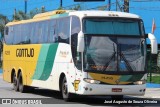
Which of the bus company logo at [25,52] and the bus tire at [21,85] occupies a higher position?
the bus company logo at [25,52]

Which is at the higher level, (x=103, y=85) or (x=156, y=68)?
(x=103, y=85)

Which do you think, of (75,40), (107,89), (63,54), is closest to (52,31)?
(63,54)

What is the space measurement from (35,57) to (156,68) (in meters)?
11.2

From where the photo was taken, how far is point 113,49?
18.0 meters

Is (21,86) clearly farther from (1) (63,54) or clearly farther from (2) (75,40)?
(2) (75,40)

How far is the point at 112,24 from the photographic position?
1845 centimetres

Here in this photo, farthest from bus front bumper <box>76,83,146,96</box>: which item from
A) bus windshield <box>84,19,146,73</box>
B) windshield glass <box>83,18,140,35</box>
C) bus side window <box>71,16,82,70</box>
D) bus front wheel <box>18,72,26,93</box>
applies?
bus front wheel <box>18,72,26,93</box>

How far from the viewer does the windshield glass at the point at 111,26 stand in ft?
59.6

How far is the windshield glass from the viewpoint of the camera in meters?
18.2

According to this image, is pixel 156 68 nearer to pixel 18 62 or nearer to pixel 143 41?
pixel 18 62

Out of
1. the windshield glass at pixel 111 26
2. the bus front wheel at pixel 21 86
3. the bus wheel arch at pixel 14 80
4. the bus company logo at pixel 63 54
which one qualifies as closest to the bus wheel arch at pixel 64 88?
the bus company logo at pixel 63 54

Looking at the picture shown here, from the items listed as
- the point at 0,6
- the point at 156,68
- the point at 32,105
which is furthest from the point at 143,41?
the point at 0,6

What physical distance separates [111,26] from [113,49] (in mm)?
958

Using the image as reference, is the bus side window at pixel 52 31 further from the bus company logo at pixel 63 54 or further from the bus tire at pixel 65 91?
the bus tire at pixel 65 91
